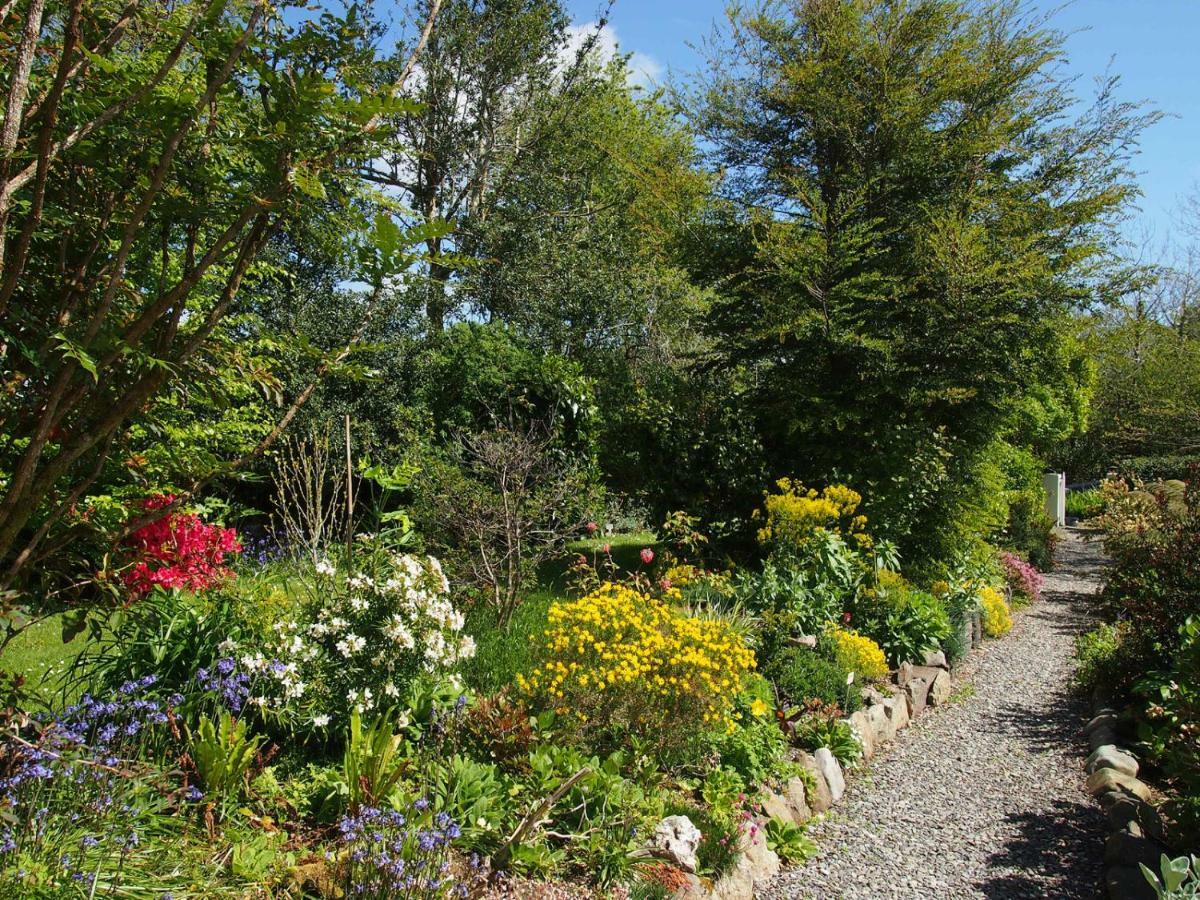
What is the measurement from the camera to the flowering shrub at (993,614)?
9141 mm

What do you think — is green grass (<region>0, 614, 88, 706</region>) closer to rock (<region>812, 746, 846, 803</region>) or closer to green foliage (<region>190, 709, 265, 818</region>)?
green foliage (<region>190, 709, 265, 818</region>)

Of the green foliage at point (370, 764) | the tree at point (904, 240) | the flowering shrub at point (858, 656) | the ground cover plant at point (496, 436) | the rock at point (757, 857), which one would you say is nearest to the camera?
the ground cover plant at point (496, 436)

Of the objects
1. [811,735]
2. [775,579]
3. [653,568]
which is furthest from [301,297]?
[811,735]

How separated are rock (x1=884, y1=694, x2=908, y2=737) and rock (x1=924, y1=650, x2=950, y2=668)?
0.85m

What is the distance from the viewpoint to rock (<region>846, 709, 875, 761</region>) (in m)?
5.22

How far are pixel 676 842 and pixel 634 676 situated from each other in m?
0.76

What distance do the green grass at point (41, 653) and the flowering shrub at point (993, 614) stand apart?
8.23 metres

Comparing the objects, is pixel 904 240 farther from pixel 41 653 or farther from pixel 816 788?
pixel 41 653

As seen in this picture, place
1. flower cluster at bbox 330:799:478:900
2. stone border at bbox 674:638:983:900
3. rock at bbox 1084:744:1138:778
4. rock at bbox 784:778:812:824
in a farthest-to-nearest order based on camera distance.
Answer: rock at bbox 1084:744:1138:778 < rock at bbox 784:778:812:824 < stone border at bbox 674:638:983:900 < flower cluster at bbox 330:799:478:900

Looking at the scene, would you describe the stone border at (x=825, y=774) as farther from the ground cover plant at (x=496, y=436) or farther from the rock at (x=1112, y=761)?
the rock at (x=1112, y=761)

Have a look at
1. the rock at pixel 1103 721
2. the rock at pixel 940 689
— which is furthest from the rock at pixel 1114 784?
the rock at pixel 940 689

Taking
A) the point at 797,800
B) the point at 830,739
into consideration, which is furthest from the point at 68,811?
the point at 830,739

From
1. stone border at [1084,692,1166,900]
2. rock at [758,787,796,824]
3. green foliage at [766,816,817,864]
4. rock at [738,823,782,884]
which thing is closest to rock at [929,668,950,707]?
stone border at [1084,692,1166,900]

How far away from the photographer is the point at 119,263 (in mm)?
1566
